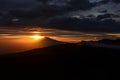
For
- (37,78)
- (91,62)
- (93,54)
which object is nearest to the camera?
(37,78)

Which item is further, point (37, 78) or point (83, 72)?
point (83, 72)

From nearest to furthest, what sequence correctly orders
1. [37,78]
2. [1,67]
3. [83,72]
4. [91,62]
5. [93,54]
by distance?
[37,78] → [83,72] → [1,67] → [91,62] → [93,54]

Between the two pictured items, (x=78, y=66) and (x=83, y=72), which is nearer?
(x=83, y=72)

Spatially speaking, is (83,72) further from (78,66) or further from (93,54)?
(93,54)

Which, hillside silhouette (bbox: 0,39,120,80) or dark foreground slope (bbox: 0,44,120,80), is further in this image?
hillside silhouette (bbox: 0,39,120,80)

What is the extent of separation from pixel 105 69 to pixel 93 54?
17225 millimetres

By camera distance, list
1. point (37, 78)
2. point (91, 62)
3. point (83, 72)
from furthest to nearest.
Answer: point (91, 62) → point (83, 72) → point (37, 78)

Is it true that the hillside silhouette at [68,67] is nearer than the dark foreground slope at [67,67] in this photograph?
No

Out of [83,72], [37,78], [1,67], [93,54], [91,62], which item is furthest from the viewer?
[93,54]

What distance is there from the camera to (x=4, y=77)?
185 feet

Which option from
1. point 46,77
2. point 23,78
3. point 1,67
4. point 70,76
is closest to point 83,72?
point 70,76

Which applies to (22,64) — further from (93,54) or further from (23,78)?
(93,54)

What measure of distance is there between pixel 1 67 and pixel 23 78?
9.43m

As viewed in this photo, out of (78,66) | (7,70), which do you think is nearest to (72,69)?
(78,66)
